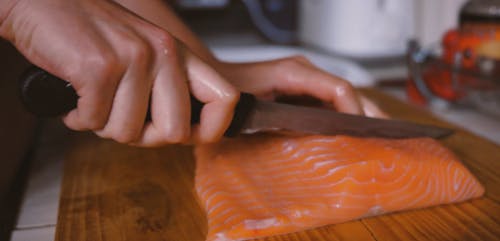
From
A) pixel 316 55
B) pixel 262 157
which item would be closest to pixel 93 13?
pixel 262 157

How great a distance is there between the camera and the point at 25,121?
162 cm

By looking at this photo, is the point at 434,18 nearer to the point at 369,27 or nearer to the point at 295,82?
the point at 369,27

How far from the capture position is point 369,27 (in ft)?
10.2

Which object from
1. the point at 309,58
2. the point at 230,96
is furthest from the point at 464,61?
the point at 230,96

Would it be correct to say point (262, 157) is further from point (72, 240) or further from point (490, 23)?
point (490, 23)

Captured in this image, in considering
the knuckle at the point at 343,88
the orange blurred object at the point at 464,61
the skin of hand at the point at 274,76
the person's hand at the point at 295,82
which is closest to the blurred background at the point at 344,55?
the orange blurred object at the point at 464,61

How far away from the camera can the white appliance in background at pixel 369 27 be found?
309cm

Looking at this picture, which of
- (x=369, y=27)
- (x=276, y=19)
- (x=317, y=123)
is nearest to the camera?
(x=317, y=123)

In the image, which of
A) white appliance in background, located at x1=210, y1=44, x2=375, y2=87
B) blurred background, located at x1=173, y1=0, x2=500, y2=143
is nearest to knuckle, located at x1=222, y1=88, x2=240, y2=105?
blurred background, located at x1=173, y1=0, x2=500, y2=143

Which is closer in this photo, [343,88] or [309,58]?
[343,88]

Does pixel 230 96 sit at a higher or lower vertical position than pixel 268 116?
higher

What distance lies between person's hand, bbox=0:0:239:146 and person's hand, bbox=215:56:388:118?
17.5 inches

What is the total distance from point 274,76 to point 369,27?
1.87m

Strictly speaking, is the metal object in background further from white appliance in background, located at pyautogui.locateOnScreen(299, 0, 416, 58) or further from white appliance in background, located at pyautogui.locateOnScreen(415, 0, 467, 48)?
white appliance in background, located at pyautogui.locateOnScreen(415, 0, 467, 48)
